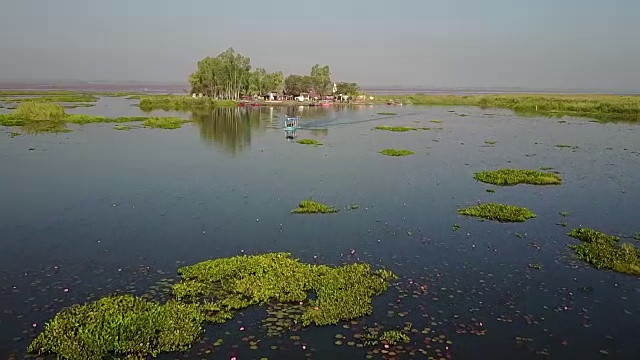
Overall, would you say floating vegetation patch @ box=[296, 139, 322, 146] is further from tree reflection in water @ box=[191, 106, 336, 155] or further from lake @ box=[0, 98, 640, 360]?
lake @ box=[0, 98, 640, 360]

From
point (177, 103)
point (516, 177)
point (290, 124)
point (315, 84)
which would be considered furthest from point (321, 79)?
point (516, 177)

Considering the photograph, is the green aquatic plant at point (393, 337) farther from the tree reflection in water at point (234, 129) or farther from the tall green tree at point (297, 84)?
the tall green tree at point (297, 84)

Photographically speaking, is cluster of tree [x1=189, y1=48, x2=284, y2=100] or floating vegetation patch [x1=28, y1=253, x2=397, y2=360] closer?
floating vegetation patch [x1=28, y1=253, x2=397, y2=360]

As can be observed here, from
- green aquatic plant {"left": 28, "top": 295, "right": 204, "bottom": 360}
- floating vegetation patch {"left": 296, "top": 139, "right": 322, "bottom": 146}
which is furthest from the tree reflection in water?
green aquatic plant {"left": 28, "top": 295, "right": 204, "bottom": 360}

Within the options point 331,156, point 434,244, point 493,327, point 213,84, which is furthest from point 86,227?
point 213,84

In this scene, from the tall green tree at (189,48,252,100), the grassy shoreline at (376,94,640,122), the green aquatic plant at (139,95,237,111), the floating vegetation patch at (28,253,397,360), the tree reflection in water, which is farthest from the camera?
the tall green tree at (189,48,252,100)

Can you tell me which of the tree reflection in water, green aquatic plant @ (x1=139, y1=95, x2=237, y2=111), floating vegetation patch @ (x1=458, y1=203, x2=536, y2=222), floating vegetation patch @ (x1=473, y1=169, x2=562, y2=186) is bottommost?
floating vegetation patch @ (x1=458, y1=203, x2=536, y2=222)

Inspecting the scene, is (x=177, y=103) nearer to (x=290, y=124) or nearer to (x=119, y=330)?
(x=290, y=124)
